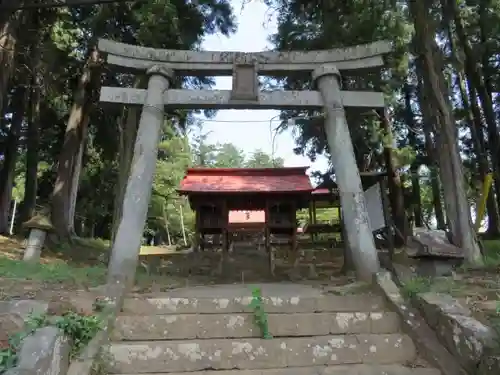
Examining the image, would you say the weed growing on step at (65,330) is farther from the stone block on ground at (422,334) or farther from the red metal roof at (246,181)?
the red metal roof at (246,181)

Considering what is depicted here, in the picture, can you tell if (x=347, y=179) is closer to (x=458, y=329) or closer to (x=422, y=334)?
(x=422, y=334)

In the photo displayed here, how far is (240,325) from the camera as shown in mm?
4383

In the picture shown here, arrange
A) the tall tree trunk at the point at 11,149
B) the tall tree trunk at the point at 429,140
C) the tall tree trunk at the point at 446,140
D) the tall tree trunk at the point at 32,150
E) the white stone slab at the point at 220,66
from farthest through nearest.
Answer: the tall tree trunk at the point at 11,149 → the tall tree trunk at the point at 32,150 → the tall tree trunk at the point at 429,140 → the tall tree trunk at the point at 446,140 → the white stone slab at the point at 220,66

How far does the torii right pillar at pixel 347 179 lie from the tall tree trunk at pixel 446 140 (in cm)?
219

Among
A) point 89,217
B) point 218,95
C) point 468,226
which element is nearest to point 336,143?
point 218,95

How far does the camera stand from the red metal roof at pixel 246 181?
12.1m

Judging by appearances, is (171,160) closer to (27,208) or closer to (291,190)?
(27,208)

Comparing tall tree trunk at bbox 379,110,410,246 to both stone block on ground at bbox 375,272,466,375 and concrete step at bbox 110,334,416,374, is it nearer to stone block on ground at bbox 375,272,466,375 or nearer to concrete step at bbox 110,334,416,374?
stone block on ground at bbox 375,272,466,375

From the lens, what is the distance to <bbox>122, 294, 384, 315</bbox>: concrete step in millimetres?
4617


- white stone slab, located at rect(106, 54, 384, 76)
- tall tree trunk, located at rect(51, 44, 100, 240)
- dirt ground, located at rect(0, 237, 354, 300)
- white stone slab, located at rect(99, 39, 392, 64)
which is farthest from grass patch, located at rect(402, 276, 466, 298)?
tall tree trunk, located at rect(51, 44, 100, 240)

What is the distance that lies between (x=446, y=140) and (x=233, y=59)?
13.5 feet

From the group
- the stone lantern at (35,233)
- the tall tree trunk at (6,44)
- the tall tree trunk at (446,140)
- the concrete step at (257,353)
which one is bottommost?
the concrete step at (257,353)

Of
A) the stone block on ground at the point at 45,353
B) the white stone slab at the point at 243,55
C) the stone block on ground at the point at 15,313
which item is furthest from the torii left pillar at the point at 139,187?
the stone block on ground at the point at 45,353

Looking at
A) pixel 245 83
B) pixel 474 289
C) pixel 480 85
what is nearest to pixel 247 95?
pixel 245 83
